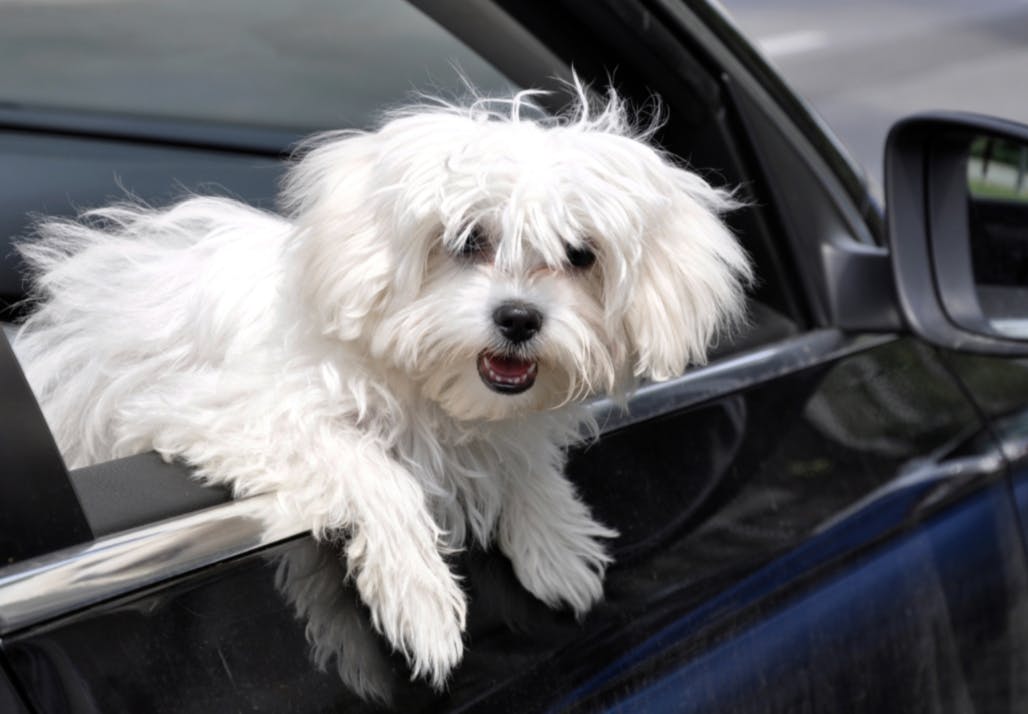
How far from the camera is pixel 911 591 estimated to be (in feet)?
8.73

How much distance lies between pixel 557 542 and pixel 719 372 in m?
0.69

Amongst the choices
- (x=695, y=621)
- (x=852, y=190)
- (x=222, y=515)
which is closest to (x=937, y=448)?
(x=852, y=190)

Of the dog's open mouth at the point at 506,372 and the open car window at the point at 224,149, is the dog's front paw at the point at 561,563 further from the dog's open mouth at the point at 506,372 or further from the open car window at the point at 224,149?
the open car window at the point at 224,149

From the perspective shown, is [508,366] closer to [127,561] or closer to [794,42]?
[127,561]

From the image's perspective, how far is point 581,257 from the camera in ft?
7.79

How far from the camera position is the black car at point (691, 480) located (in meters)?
1.68

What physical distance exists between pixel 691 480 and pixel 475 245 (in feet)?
1.77

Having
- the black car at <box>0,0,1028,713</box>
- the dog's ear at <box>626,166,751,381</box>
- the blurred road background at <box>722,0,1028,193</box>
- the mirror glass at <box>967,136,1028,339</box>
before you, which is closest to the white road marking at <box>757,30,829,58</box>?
the blurred road background at <box>722,0,1028,193</box>

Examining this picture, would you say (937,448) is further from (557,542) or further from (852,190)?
(557,542)

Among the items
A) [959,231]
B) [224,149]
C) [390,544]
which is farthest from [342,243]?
[959,231]

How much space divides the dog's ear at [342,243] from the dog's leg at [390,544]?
208 mm

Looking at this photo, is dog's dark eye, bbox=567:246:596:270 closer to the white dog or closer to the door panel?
the white dog

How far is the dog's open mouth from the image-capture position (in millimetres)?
2221

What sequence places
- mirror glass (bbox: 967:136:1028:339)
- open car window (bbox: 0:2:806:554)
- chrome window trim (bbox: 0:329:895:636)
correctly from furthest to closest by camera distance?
mirror glass (bbox: 967:136:1028:339)
open car window (bbox: 0:2:806:554)
chrome window trim (bbox: 0:329:895:636)
